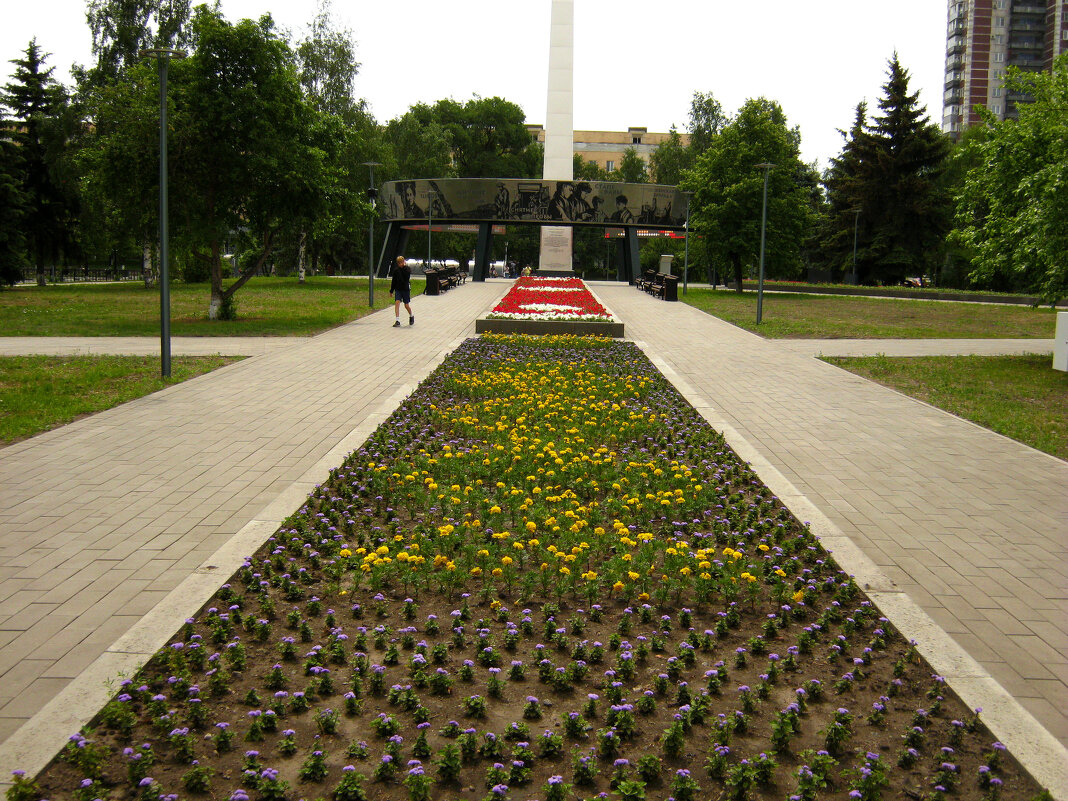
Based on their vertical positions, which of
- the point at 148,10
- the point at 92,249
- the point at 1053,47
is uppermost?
the point at 1053,47

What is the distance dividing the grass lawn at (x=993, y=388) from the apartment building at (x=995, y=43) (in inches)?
3367

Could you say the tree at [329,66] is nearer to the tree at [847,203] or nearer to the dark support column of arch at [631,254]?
the dark support column of arch at [631,254]

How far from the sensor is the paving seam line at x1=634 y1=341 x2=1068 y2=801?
357cm

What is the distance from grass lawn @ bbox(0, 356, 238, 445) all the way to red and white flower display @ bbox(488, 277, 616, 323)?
798cm

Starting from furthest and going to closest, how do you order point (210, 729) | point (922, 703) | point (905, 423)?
point (905, 423), point (922, 703), point (210, 729)

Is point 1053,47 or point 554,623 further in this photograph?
point 1053,47

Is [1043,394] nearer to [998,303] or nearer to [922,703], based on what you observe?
[922,703]

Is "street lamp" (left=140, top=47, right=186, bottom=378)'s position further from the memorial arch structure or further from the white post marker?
the memorial arch structure

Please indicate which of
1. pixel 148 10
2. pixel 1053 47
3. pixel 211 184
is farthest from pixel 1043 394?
pixel 1053 47

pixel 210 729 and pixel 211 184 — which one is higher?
pixel 211 184

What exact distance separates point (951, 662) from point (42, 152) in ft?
144

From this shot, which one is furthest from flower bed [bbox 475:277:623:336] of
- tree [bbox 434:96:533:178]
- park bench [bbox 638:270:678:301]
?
tree [bbox 434:96:533:178]

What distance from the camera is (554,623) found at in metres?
4.73

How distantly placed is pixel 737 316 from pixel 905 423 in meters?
16.3
